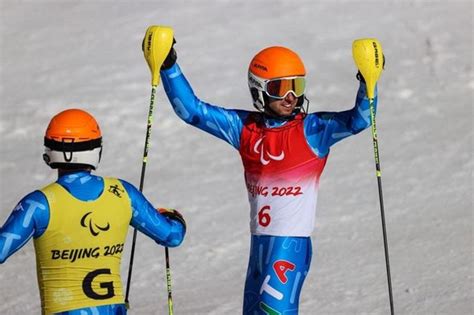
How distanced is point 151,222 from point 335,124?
4.97 feet

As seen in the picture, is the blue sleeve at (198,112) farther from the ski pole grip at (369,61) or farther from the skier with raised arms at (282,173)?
the ski pole grip at (369,61)

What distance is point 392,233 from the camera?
12703mm

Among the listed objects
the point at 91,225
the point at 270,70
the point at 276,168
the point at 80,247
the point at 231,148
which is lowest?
the point at 231,148

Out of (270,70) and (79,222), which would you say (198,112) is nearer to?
(270,70)

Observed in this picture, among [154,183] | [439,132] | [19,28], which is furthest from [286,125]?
[19,28]

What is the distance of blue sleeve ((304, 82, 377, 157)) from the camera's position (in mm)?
7824

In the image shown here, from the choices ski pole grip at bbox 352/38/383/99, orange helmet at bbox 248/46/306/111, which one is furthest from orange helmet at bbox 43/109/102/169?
ski pole grip at bbox 352/38/383/99

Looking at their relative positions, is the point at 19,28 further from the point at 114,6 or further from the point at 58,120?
the point at 58,120

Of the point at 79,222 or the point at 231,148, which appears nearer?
the point at 79,222

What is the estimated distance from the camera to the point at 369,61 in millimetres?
7793

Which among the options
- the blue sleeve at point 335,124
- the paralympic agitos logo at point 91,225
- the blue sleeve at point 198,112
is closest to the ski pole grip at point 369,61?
the blue sleeve at point 335,124

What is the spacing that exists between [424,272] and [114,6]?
9.78 metres

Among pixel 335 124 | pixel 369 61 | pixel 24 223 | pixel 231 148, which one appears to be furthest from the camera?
pixel 231 148

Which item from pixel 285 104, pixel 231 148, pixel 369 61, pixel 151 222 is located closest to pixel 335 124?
pixel 285 104
